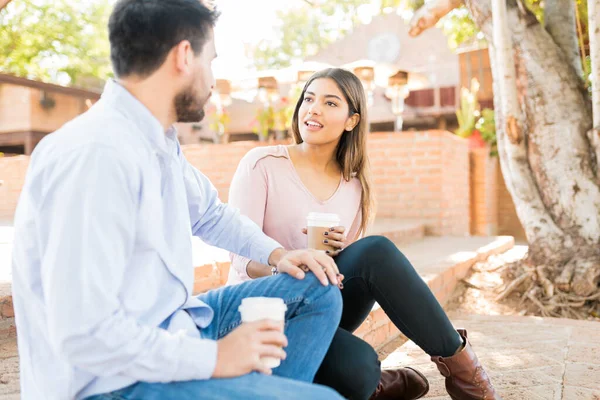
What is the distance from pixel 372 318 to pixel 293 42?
85.4ft

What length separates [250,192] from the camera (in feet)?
8.00

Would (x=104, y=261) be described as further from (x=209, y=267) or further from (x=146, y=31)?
(x=209, y=267)

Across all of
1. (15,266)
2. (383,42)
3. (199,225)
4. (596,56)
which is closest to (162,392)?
(15,266)

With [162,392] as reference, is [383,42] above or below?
above

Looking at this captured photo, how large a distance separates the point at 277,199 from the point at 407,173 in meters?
5.22

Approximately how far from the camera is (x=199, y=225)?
5.92ft

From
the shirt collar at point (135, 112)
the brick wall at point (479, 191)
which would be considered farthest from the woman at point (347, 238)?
the brick wall at point (479, 191)

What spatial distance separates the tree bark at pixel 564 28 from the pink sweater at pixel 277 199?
3377 millimetres

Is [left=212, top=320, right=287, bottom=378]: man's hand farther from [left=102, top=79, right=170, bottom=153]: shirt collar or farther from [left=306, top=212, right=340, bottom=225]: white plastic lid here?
[left=306, top=212, right=340, bottom=225]: white plastic lid

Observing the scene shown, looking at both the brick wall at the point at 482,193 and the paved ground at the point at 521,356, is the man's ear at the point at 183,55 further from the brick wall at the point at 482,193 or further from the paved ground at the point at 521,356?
the brick wall at the point at 482,193

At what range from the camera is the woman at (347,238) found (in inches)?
75.4

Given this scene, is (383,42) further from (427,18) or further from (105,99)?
(105,99)

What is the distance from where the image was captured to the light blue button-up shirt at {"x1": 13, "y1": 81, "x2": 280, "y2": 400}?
102 centimetres


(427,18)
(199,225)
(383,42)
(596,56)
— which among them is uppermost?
(383,42)
